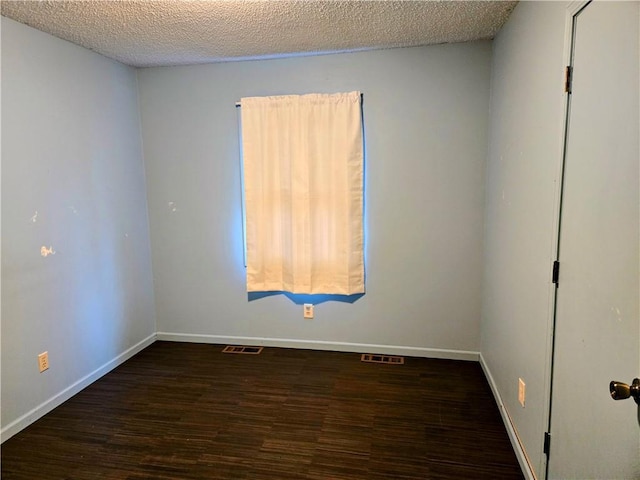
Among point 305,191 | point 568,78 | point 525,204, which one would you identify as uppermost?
point 568,78

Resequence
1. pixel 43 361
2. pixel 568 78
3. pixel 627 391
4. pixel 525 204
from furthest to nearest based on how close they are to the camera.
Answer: pixel 43 361 → pixel 525 204 → pixel 568 78 → pixel 627 391

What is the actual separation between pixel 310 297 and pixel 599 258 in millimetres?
2288

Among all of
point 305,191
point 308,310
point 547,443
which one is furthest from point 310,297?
point 547,443

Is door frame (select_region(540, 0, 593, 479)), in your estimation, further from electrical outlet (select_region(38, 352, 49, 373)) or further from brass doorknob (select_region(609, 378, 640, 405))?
electrical outlet (select_region(38, 352, 49, 373))

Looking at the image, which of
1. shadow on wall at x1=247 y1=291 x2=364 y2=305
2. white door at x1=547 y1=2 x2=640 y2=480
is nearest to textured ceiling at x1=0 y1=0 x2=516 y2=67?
white door at x1=547 y1=2 x2=640 y2=480

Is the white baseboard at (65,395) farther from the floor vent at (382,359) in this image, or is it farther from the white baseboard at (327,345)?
the floor vent at (382,359)

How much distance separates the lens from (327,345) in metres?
3.27

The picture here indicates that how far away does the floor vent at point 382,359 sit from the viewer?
304cm

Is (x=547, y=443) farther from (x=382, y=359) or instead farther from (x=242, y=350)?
(x=242, y=350)

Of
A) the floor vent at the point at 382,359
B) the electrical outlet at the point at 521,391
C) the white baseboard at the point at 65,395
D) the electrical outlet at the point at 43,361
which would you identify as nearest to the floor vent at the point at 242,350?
the white baseboard at the point at 65,395

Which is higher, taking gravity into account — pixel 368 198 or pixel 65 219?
pixel 368 198

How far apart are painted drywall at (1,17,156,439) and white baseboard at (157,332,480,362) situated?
0.43 m

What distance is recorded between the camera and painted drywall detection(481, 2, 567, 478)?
1.61 metres

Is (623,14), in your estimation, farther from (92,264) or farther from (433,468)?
(92,264)
